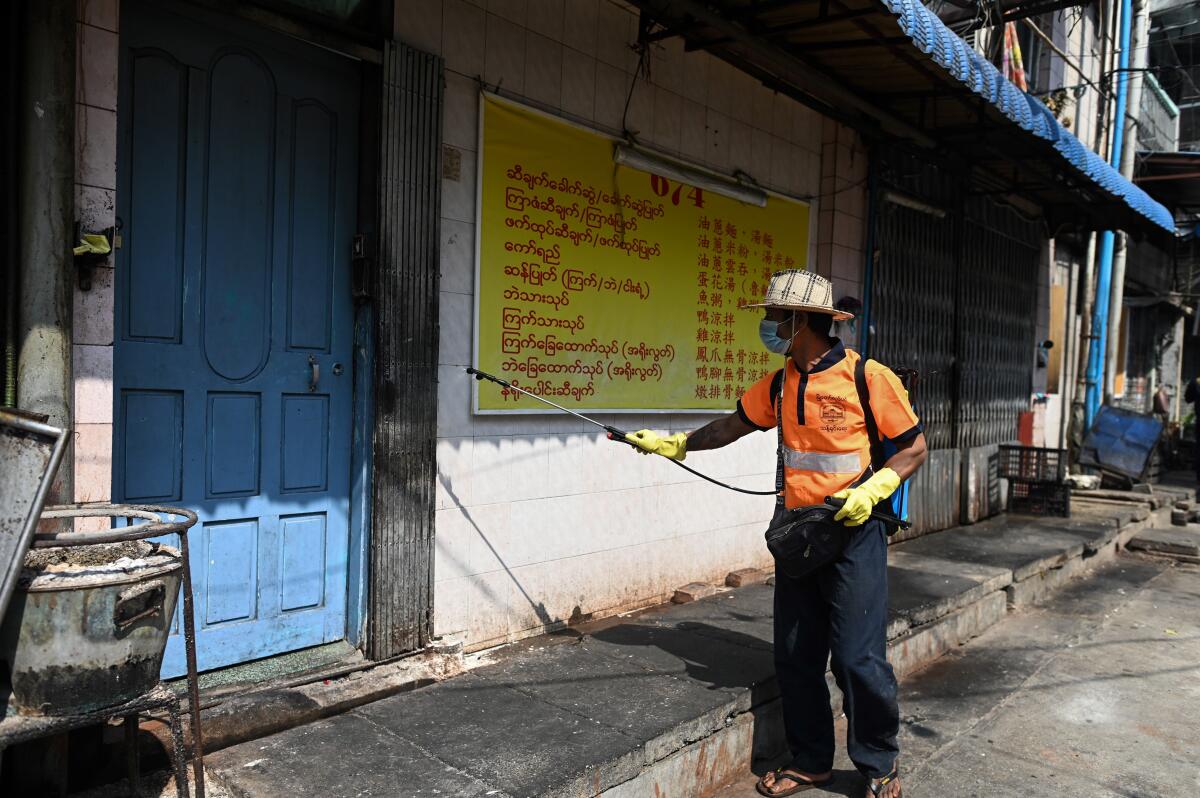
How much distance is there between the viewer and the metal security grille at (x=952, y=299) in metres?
7.70

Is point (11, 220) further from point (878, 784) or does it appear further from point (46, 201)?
point (878, 784)

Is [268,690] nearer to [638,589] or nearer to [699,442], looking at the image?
[699,442]

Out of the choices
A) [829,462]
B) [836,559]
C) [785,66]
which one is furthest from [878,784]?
[785,66]

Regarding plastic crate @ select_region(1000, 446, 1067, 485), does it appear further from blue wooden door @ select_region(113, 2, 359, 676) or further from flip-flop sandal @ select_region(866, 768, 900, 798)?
blue wooden door @ select_region(113, 2, 359, 676)

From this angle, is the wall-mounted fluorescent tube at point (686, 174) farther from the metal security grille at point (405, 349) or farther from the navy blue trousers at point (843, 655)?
the navy blue trousers at point (843, 655)

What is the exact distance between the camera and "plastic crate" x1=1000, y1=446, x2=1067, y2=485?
9180mm

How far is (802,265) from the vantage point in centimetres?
675

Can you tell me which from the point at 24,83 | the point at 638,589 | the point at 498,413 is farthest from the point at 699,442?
the point at 24,83

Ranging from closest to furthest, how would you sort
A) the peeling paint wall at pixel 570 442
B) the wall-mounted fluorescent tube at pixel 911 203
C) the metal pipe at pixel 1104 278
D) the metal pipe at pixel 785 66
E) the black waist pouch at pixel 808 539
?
the black waist pouch at pixel 808 539 → the peeling paint wall at pixel 570 442 → the metal pipe at pixel 785 66 → the wall-mounted fluorescent tube at pixel 911 203 → the metal pipe at pixel 1104 278

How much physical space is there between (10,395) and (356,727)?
170 centimetres

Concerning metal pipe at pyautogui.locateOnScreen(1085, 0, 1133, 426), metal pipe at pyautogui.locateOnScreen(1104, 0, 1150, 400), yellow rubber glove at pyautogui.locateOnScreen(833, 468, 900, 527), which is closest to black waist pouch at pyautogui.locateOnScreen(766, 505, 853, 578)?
yellow rubber glove at pyautogui.locateOnScreen(833, 468, 900, 527)

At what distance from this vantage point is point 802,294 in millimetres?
3391

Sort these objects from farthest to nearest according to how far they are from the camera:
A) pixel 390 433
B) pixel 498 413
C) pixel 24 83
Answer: pixel 498 413 < pixel 390 433 < pixel 24 83

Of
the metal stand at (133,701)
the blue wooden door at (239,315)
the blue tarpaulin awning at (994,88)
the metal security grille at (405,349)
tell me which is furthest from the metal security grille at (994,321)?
the metal stand at (133,701)
